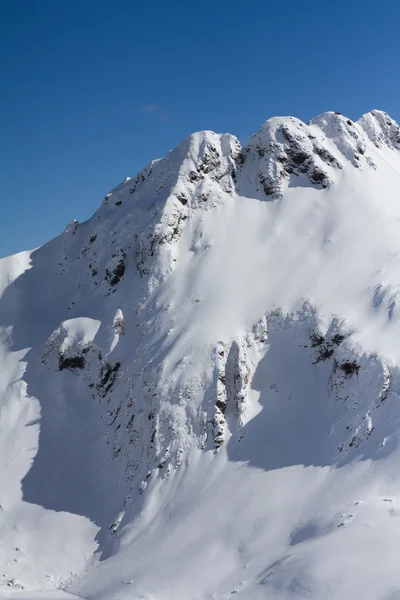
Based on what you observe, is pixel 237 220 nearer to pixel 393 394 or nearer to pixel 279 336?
pixel 279 336

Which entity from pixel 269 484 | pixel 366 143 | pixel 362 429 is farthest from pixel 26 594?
pixel 366 143

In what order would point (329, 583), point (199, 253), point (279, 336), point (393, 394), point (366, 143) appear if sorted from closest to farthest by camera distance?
point (329, 583)
point (393, 394)
point (279, 336)
point (199, 253)
point (366, 143)

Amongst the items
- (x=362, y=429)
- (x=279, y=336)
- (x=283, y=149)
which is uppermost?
(x=283, y=149)

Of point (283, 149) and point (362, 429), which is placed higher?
point (283, 149)

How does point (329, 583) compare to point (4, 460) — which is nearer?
point (329, 583)

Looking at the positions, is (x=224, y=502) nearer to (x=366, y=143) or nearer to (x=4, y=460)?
(x=4, y=460)

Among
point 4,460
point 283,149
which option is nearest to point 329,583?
point 4,460

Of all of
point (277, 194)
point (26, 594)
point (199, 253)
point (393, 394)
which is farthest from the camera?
point (277, 194)
